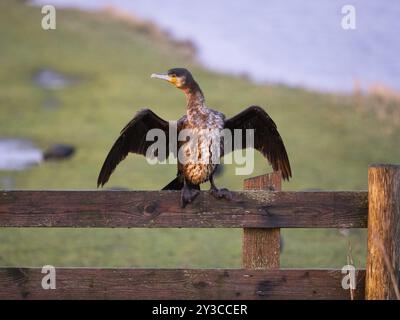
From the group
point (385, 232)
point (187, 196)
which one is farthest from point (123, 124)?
point (385, 232)

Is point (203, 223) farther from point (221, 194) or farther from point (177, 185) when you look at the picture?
point (177, 185)

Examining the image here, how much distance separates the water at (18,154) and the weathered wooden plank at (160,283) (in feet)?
33.1

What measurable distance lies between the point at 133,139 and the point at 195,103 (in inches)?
23.6

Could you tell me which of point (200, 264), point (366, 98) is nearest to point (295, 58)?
point (366, 98)

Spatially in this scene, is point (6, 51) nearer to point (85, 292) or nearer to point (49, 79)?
point (49, 79)

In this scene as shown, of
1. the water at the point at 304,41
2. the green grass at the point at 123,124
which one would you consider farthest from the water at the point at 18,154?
the water at the point at 304,41

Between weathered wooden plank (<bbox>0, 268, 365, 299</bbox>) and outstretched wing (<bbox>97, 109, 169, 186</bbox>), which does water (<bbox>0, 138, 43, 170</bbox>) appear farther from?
weathered wooden plank (<bbox>0, 268, 365, 299</bbox>)

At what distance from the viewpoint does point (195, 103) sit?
6.21 meters

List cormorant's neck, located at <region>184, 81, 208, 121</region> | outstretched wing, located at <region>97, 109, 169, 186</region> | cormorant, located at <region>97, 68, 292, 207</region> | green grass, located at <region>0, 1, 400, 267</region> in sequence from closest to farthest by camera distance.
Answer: outstretched wing, located at <region>97, 109, 169, 186</region> < cormorant, located at <region>97, 68, 292, 207</region> < cormorant's neck, located at <region>184, 81, 208, 121</region> < green grass, located at <region>0, 1, 400, 267</region>

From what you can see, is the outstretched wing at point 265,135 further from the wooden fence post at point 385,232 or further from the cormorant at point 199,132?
the wooden fence post at point 385,232

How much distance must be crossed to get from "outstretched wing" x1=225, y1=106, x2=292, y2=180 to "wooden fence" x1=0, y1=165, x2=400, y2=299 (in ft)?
4.16

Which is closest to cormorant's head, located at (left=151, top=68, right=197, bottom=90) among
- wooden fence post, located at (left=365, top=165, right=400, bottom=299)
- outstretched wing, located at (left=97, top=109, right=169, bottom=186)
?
outstretched wing, located at (left=97, top=109, right=169, bottom=186)

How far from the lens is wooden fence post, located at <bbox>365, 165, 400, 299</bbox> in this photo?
4711 mm
